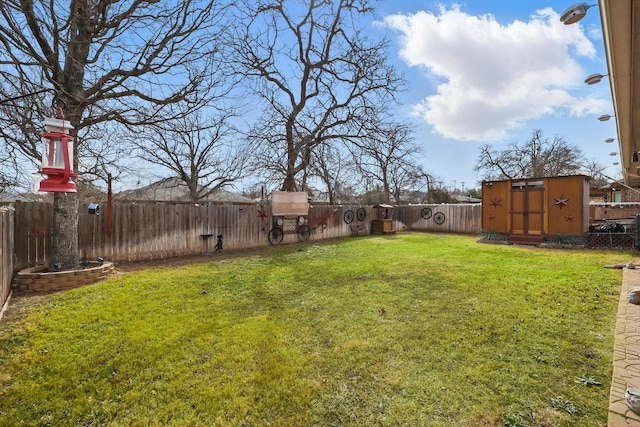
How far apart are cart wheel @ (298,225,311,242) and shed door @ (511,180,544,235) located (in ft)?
24.7

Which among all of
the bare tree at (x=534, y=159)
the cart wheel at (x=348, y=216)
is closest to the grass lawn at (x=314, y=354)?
the cart wheel at (x=348, y=216)

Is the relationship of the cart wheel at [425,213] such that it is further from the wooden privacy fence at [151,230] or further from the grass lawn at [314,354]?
the grass lawn at [314,354]

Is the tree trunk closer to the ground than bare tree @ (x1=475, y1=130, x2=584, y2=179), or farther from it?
closer to the ground

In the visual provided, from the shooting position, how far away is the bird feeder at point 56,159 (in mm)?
2121

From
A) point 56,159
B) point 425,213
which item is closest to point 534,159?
point 425,213

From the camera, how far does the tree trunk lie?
5.28 m

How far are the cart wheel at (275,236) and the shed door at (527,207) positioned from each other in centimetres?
842

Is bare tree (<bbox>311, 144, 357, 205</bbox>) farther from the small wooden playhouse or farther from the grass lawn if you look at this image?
the grass lawn

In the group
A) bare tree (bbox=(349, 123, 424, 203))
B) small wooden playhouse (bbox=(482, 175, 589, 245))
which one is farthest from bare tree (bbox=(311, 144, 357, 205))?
small wooden playhouse (bbox=(482, 175, 589, 245))

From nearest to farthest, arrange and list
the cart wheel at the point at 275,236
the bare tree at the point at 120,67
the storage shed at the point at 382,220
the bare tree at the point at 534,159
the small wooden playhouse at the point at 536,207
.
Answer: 1. the bare tree at the point at 120,67
2. the small wooden playhouse at the point at 536,207
3. the cart wheel at the point at 275,236
4. the storage shed at the point at 382,220
5. the bare tree at the point at 534,159

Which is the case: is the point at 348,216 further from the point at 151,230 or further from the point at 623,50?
the point at 623,50

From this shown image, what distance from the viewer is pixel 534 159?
84.6 ft

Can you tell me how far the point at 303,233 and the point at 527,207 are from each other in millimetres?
8068

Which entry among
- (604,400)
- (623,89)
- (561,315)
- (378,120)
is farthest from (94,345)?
(378,120)
